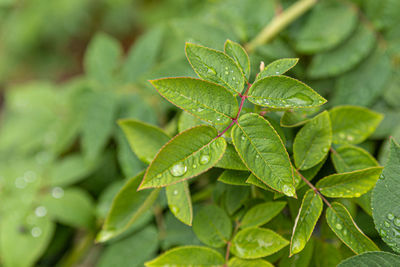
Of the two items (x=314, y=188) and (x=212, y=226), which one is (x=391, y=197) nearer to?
(x=314, y=188)

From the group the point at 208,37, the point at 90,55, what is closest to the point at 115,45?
the point at 90,55

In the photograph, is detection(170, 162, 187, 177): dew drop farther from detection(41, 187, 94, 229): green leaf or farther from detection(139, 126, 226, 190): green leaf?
detection(41, 187, 94, 229): green leaf

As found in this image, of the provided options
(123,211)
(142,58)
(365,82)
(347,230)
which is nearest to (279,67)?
(347,230)

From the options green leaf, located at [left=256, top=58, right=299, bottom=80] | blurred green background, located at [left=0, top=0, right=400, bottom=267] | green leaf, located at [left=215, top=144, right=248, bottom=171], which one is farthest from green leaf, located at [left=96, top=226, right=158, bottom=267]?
green leaf, located at [left=256, top=58, right=299, bottom=80]

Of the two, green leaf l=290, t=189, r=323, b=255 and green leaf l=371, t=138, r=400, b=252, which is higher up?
green leaf l=371, t=138, r=400, b=252

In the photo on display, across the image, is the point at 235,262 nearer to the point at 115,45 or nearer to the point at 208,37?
the point at 208,37

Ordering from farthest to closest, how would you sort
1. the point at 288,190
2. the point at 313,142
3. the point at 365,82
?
1. the point at 365,82
2. the point at 313,142
3. the point at 288,190
